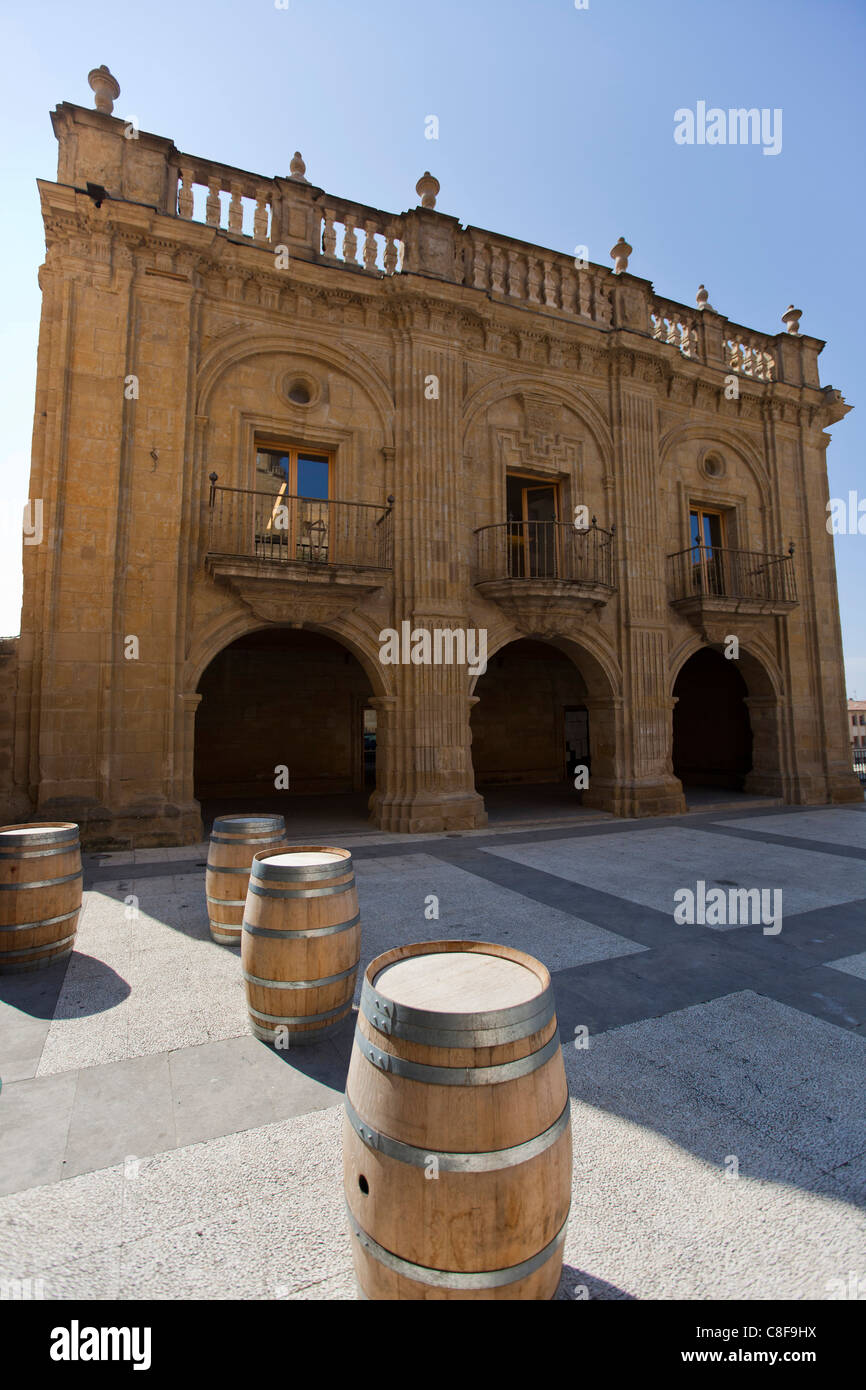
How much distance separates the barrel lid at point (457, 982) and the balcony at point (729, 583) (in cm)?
1271

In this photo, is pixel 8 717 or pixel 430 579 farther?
pixel 430 579

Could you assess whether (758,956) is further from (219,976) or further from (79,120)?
(79,120)

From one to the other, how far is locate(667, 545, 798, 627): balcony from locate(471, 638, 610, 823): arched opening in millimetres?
4315

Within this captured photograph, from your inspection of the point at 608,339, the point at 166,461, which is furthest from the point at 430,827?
the point at 608,339

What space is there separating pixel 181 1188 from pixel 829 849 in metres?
9.55

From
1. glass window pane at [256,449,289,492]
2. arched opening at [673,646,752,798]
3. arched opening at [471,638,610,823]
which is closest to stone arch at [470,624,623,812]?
arched opening at [471,638,610,823]

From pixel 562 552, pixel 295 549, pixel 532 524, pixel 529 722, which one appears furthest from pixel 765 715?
pixel 295 549

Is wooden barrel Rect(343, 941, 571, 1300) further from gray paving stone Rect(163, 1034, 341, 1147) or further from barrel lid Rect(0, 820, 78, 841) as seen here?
barrel lid Rect(0, 820, 78, 841)

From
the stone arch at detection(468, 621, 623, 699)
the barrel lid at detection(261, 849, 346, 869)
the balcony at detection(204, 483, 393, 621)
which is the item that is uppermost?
the balcony at detection(204, 483, 393, 621)

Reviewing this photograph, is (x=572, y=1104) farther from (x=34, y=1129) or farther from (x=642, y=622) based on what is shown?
(x=642, y=622)

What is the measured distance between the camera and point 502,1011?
1786mm

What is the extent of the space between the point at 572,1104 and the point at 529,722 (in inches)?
642

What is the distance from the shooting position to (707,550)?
15.1 m

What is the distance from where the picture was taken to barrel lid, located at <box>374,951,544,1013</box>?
2018 mm
